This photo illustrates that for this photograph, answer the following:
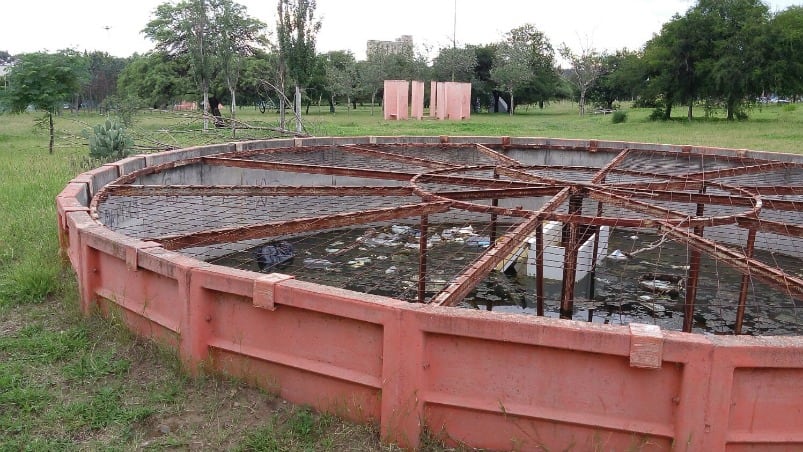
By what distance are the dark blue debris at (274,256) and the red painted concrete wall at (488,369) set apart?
4213 mm

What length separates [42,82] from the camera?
17.5m

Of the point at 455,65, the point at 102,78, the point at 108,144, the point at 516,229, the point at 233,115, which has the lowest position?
the point at 516,229

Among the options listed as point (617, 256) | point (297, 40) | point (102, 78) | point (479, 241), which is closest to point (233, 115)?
point (297, 40)

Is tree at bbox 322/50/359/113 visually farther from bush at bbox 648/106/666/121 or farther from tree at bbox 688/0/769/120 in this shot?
tree at bbox 688/0/769/120

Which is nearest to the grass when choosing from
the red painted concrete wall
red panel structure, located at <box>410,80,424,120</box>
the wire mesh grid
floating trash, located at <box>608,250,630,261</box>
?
the red painted concrete wall

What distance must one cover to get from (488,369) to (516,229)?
2.31 metres

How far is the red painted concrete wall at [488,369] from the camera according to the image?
2.88 meters

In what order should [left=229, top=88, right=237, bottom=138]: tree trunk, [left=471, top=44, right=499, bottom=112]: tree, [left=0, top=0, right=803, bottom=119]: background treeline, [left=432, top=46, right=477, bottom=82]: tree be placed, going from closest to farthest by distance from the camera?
1. [left=229, top=88, right=237, bottom=138]: tree trunk
2. [left=0, top=0, right=803, bottom=119]: background treeline
3. [left=432, top=46, right=477, bottom=82]: tree
4. [left=471, top=44, right=499, bottom=112]: tree

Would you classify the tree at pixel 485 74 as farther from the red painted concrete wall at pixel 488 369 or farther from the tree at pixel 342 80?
the red painted concrete wall at pixel 488 369

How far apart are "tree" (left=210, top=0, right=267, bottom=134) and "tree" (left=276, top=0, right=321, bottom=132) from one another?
9.08 feet

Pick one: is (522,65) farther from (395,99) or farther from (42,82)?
(42,82)

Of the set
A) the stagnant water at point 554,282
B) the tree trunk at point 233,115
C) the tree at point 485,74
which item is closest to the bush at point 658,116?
the tree at point 485,74

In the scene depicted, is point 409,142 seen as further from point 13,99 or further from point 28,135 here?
point 28,135

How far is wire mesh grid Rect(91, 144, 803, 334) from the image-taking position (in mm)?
5445
